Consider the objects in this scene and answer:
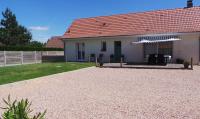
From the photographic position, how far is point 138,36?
28781 mm

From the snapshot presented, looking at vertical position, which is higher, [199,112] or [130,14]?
[130,14]

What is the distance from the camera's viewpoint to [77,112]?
823cm

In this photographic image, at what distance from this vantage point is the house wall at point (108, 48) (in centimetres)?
2969

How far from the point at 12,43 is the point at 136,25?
5724 cm

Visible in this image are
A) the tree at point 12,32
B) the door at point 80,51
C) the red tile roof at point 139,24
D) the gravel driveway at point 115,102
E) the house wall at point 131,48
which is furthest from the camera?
the tree at point 12,32

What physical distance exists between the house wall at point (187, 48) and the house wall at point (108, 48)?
4.20 meters

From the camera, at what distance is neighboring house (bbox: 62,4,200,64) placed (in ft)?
87.5

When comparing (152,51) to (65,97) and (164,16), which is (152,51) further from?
(65,97)

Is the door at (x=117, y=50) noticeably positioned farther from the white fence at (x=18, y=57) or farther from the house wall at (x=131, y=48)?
the white fence at (x=18, y=57)

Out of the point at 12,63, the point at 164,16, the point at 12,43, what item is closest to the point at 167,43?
the point at 164,16

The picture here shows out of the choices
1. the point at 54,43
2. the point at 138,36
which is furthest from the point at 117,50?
the point at 54,43

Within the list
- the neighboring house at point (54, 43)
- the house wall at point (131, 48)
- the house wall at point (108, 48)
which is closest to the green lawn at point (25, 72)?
the house wall at point (108, 48)

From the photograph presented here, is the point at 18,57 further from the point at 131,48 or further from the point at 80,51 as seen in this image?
the point at 131,48

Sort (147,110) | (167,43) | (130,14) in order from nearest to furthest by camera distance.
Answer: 1. (147,110)
2. (167,43)
3. (130,14)
